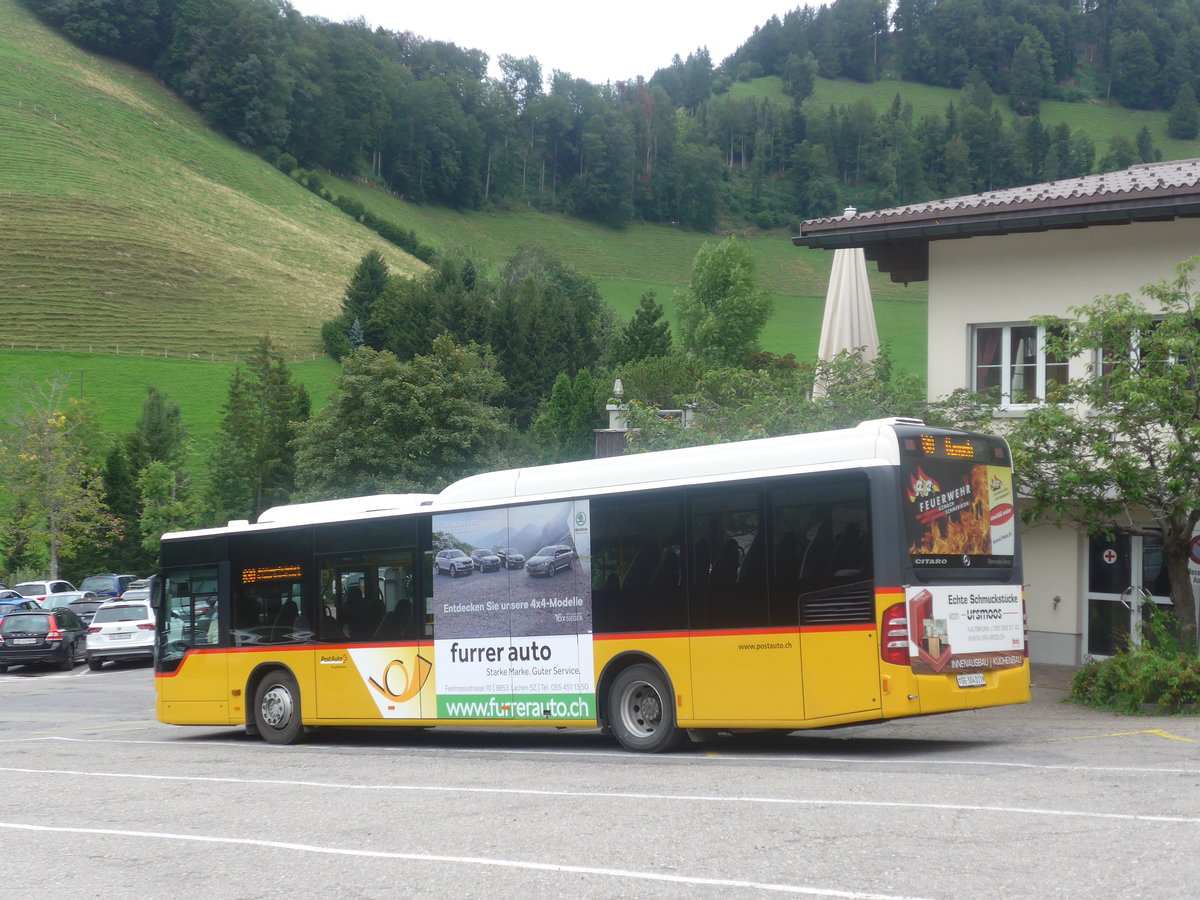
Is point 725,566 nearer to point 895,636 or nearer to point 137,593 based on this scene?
point 895,636

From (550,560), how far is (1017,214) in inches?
377

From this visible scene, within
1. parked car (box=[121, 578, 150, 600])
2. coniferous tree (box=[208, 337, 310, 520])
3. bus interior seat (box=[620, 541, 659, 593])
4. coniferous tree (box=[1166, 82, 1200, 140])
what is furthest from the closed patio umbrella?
coniferous tree (box=[1166, 82, 1200, 140])

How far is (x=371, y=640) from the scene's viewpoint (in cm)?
1571

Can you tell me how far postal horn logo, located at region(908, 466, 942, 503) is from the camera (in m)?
11.7

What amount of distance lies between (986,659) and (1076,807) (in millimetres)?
3769

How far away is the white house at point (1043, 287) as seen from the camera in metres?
19.1

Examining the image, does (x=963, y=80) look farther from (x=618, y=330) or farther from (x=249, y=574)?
(x=249, y=574)

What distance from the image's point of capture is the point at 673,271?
479 ft

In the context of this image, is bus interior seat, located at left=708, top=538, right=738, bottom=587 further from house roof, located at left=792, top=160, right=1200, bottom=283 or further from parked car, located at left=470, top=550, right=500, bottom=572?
house roof, located at left=792, top=160, right=1200, bottom=283

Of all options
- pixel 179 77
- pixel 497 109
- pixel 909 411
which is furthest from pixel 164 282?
pixel 909 411

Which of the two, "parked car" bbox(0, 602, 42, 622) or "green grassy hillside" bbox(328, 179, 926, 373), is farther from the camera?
"green grassy hillside" bbox(328, 179, 926, 373)

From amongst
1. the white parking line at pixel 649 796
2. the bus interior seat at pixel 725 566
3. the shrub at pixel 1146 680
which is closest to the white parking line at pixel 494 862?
the white parking line at pixel 649 796

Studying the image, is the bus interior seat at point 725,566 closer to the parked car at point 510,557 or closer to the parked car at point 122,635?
the parked car at point 510,557

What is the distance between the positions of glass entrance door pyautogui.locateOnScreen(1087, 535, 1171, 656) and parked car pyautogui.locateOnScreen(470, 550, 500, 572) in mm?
9772
